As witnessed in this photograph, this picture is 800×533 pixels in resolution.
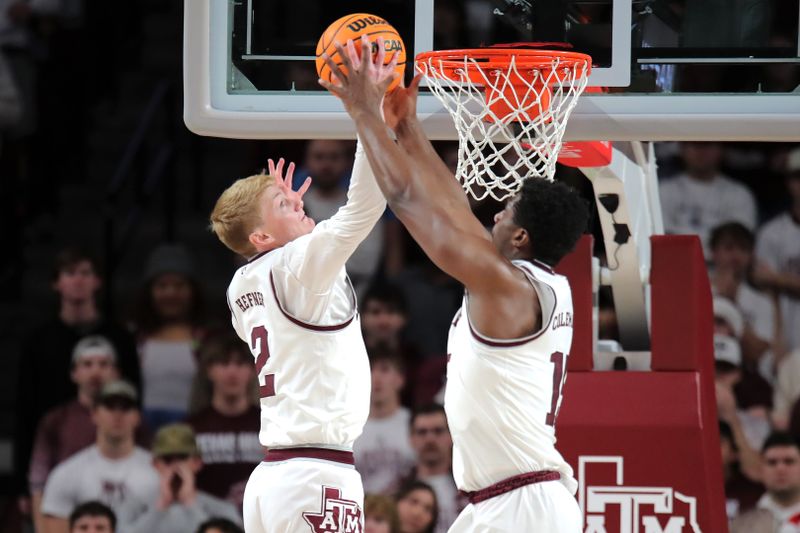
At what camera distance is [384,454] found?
296 inches

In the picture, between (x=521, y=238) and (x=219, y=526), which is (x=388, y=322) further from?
(x=521, y=238)

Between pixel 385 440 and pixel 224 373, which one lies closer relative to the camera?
pixel 385 440

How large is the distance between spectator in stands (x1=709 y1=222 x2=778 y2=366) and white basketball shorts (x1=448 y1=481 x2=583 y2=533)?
3910mm

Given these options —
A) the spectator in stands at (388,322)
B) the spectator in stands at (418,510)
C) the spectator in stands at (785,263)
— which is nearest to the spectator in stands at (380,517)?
the spectator in stands at (418,510)

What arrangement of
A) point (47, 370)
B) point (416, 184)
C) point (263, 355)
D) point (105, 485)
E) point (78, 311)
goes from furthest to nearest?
point (78, 311)
point (47, 370)
point (105, 485)
point (263, 355)
point (416, 184)

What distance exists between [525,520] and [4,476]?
5.16m

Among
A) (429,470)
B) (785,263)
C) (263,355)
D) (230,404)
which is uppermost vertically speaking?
(785,263)

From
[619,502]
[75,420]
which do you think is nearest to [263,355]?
[619,502]

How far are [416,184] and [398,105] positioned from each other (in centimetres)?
27

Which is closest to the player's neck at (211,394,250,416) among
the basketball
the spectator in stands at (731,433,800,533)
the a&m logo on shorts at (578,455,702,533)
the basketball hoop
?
the spectator in stands at (731,433,800,533)

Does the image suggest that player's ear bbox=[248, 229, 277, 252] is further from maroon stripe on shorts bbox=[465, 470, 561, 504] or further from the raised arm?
maroon stripe on shorts bbox=[465, 470, 561, 504]

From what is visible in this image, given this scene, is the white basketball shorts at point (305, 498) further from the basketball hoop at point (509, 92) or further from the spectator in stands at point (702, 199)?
the spectator in stands at point (702, 199)

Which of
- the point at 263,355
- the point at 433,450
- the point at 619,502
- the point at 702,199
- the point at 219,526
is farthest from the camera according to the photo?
the point at 702,199

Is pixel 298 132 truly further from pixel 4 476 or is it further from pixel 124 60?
pixel 124 60
